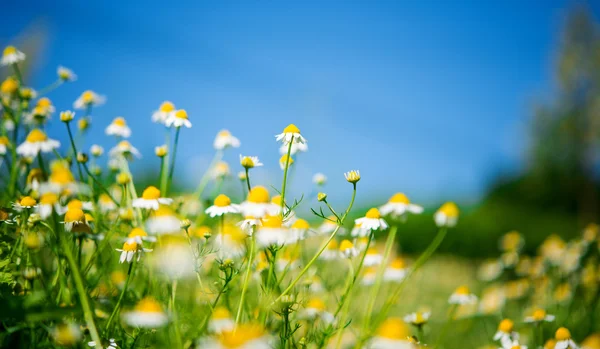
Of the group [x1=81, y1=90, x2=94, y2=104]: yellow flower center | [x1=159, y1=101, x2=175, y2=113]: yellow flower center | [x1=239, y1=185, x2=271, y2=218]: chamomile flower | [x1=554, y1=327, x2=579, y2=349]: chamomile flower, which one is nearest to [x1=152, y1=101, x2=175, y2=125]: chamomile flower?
[x1=159, y1=101, x2=175, y2=113]: yellow flower center

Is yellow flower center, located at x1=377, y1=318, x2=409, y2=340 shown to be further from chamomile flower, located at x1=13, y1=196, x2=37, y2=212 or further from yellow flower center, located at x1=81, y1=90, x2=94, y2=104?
yellow flower center, located at x1=81, y1=90, x2=94, y2=104

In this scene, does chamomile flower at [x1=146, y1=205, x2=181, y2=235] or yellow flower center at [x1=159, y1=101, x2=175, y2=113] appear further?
yellow flower center at [x1=159, y1=101, x2=175, y2=113]

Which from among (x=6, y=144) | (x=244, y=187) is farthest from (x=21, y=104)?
(x=244, y=187)

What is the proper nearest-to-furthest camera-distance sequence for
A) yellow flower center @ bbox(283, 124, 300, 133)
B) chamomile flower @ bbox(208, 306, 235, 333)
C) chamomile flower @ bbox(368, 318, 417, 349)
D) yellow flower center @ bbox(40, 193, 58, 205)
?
chamomile flower @ bbox(368, 318, 417, 349) < yellow flower center @ bbox(40, 193, 58, 205) < chamomile flower @ bbox(208, 306, 235, 333) < yellow flower center @ bbox(283, 124, 300, 133)

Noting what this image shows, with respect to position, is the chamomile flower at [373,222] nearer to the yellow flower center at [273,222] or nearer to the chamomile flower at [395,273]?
the yellow flower center at [273,222]

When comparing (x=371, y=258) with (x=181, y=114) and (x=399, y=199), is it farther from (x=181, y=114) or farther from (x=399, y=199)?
(x=181, y=114)

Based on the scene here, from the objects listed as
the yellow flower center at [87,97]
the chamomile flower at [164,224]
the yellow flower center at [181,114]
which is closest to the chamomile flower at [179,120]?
the yellow flower center at [181,114]

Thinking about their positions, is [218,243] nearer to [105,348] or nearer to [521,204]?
[105,348]

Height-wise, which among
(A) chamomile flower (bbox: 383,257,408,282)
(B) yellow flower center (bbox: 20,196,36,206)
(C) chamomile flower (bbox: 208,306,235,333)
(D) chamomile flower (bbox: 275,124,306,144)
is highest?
(D) chamomile flower (bbox: 275,124,306,144)
